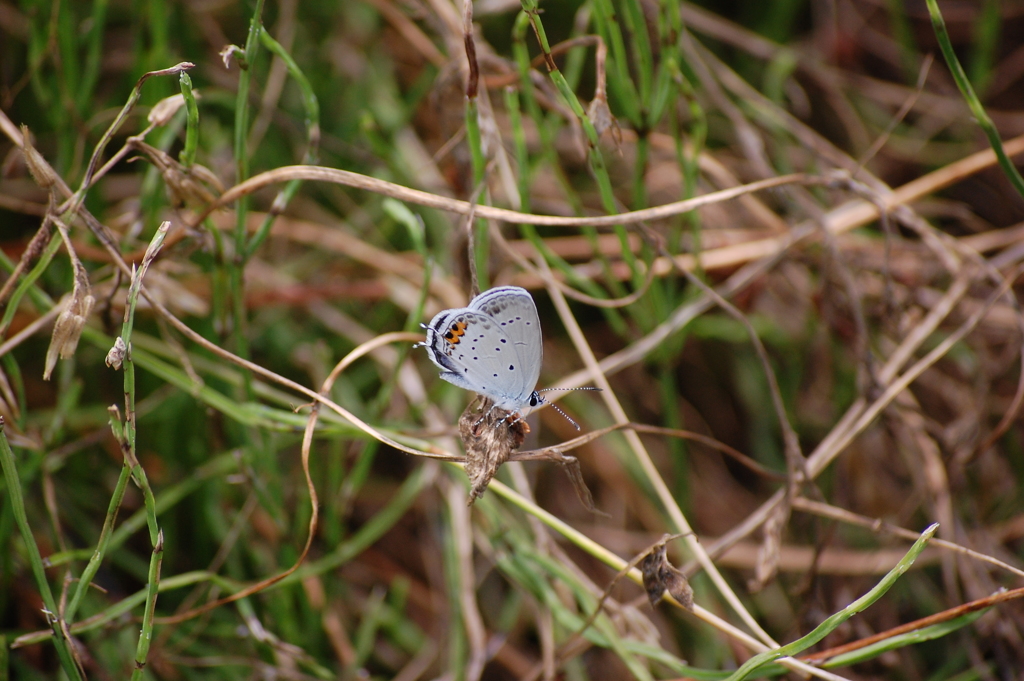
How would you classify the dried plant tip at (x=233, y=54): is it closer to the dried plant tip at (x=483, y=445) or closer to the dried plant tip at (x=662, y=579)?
the dried plant tip at (x=483, y=445)

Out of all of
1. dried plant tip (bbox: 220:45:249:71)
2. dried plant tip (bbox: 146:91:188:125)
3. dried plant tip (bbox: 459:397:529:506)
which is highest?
dried plant tip (bbox: 220:45:249:71)

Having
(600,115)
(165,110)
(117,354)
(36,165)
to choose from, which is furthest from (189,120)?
(600,115)

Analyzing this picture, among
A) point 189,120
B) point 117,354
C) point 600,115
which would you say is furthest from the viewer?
point 600,115

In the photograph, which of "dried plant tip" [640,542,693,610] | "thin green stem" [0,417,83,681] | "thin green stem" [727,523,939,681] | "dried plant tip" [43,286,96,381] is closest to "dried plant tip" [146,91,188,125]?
"dried plant tip" [43,286,96,381]

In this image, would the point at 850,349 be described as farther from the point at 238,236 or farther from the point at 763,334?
the point at 238,236

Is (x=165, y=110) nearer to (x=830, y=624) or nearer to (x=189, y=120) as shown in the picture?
(x=189, y=120)

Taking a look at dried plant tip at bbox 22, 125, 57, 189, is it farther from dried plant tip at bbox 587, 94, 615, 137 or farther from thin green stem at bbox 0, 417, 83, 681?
dried plant tip at bbox 587, 94, 615, 137
